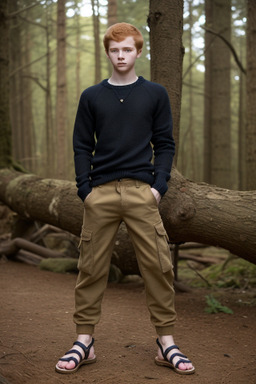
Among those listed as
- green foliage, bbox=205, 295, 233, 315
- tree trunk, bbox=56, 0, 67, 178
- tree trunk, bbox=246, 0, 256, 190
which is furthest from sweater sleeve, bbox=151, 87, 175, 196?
tree trunk, bbox=56, 0, 67, 178

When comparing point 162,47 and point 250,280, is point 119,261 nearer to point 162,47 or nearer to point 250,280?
point 250,280

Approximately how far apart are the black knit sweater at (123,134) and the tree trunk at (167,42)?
1.81m

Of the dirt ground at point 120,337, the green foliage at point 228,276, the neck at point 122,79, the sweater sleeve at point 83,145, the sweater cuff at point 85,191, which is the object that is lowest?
the green foliage at point 228,276

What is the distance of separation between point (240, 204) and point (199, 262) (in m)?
4.24

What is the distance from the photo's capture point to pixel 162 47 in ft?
16.1

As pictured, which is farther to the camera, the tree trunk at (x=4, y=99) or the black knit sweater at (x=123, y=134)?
the tree trunk at (x=4, y=99)

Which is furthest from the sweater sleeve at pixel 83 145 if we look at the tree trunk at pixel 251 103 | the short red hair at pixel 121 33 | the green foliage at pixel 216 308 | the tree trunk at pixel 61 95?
the tree trunk at pixel 61 95

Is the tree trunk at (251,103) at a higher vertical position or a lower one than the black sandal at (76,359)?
higher

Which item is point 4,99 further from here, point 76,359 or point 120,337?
point 76,359

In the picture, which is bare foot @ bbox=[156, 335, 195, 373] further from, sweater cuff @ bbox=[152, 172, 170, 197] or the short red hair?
the short red hair

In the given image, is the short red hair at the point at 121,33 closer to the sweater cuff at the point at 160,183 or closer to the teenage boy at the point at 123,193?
the teenage boy at the point at 123,193

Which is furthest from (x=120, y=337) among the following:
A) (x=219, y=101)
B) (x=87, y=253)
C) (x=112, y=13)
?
(x=219, y=101)

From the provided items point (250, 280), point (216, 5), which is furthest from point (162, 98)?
point (216, 5)

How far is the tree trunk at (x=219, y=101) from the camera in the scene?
9.57 meters
